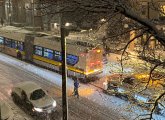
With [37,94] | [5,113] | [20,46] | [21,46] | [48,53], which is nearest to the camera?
[5,113]

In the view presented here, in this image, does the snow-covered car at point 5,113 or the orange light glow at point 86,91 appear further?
the orange light glow at point 86,91

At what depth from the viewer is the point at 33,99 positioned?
63.8ft

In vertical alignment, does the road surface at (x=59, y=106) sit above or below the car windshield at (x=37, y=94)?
below

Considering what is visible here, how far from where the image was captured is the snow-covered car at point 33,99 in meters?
19.0

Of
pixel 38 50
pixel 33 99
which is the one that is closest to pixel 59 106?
pixel 33 99

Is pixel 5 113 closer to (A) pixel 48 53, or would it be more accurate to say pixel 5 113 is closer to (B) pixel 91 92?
(B) pixel 91 92

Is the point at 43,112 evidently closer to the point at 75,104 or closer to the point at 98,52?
→ the point at 75,104

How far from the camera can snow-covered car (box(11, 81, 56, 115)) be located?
62.5 ft

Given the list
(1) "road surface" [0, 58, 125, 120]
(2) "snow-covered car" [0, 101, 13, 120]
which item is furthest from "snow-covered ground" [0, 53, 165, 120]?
(2) "snow-covered car" [0, 101, 13, 120]

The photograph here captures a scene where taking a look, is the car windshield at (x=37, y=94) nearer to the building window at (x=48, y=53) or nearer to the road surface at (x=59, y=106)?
the road surface at (x=59, y=106)

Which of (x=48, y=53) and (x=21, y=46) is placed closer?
(x=48, y=53)

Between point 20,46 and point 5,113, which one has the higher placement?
point 20,46

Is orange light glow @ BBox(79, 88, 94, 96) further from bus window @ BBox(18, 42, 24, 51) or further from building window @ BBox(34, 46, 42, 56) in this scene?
bus window @ BBox(18, 42, 24, 51)

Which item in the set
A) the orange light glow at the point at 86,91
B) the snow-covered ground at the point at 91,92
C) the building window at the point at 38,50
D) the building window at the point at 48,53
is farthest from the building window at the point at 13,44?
the orange light glow at the point at 86,91
